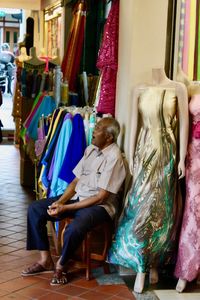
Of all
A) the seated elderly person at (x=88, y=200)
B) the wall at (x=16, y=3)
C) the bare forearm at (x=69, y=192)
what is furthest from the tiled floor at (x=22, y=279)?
the wall at (x=16, y=3)

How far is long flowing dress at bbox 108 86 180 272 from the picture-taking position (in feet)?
12.1

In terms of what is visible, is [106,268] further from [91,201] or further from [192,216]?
[192,216]

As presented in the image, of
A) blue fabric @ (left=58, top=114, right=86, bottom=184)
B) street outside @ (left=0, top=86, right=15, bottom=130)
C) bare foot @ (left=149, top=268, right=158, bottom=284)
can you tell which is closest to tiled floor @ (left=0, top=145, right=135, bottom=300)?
bare foot @ (left=149, top=268, right=158, bottom=284)

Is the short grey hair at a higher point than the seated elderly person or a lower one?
higher

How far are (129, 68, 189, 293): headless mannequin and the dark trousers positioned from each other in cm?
42

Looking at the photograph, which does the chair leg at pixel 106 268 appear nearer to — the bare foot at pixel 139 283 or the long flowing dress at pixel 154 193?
the long flowing dress at pixel 154 193

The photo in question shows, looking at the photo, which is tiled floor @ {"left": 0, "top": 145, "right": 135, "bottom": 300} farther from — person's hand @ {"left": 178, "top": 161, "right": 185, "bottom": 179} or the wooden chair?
person's hand @ {"left": 178, "top": 161, "right": 185, "bottom": 179}

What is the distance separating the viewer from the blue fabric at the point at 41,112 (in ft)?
19.3

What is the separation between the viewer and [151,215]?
12.1 ft

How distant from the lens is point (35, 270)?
393 centimetres

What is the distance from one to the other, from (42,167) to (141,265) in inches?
56.7

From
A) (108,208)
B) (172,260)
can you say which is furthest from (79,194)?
(172,260)

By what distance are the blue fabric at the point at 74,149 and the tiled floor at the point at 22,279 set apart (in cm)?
70

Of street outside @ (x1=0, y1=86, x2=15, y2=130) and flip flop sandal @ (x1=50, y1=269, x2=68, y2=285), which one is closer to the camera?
flip flop sandal @ (x1=50, y1=269, x2=68, y2=285)
